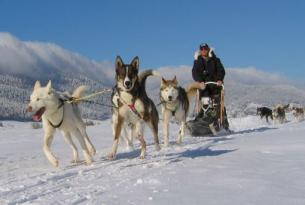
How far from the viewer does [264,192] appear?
2875 mm

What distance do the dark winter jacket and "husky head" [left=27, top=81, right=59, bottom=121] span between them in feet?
13.8

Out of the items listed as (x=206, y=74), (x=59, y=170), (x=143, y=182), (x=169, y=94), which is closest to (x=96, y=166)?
(x=59, y=170)

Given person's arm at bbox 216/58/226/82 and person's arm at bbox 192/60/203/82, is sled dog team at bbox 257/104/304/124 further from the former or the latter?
person's arm at bbox 192/60/203/82

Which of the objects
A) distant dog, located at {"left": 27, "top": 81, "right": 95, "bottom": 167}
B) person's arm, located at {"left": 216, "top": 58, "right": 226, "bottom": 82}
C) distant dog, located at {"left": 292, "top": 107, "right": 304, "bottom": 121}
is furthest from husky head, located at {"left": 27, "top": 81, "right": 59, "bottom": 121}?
distant dog, located at {"left": 292, "top": 107, "right": 304, "bottom": 121}

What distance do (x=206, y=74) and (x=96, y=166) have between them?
4539 mm

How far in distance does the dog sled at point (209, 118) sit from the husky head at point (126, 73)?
328cm

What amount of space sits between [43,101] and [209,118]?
172 inches

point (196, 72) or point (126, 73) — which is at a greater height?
point (196, 72)

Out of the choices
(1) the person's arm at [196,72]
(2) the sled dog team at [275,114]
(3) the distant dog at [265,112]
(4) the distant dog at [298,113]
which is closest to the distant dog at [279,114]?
(2) the sled dog team at [275,114]

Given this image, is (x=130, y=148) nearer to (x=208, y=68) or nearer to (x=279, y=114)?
(x=208, y=68)

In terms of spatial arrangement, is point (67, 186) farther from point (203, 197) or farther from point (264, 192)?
point (264, 192)

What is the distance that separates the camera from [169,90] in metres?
7.71

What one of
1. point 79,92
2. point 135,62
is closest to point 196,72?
point 79,92

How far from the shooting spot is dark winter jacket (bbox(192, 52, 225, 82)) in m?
8.78
